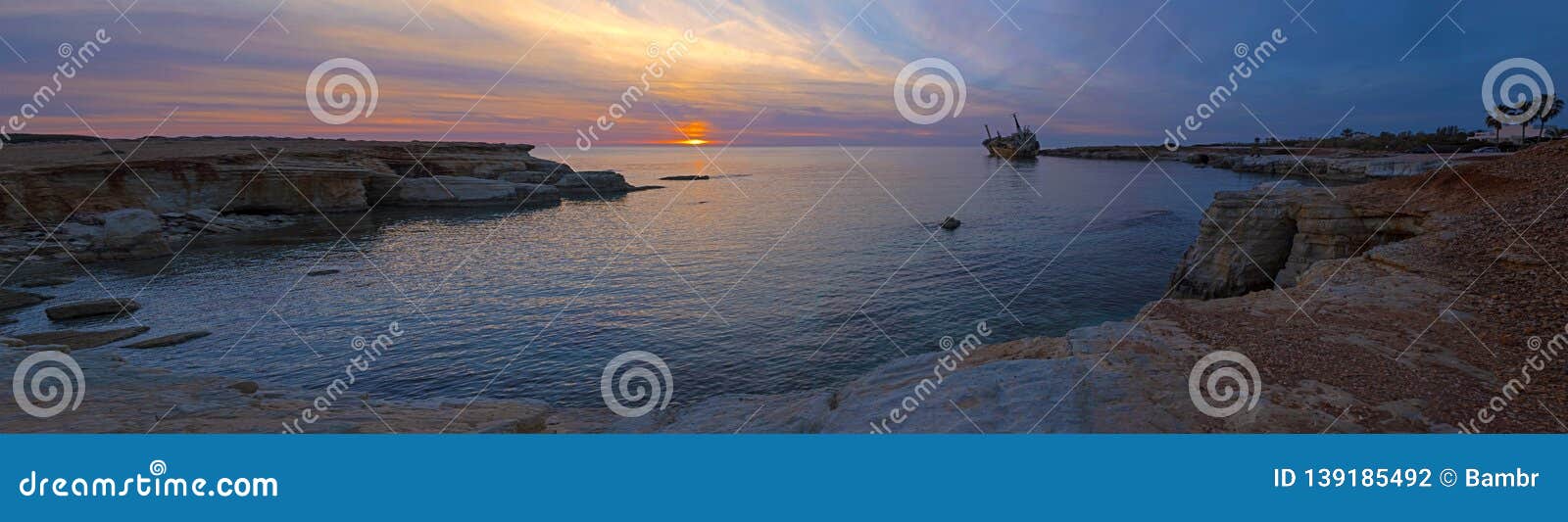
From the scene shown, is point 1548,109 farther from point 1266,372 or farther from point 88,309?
point 88,309

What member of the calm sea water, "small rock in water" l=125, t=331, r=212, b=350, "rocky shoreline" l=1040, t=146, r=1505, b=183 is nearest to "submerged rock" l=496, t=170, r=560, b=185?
the calm sea water

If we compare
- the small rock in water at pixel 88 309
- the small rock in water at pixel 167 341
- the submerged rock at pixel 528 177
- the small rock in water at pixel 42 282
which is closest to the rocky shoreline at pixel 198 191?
the submerged rock at pixel 528 177

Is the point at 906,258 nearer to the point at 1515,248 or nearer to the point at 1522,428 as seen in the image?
the point at 1515,248

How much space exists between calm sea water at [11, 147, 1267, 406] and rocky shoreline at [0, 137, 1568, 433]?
2.56 metres

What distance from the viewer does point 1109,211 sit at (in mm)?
54625

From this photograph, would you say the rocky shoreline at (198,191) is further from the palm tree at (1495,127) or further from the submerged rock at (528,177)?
the palm tree at (1495,127)

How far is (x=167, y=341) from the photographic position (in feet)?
67.1

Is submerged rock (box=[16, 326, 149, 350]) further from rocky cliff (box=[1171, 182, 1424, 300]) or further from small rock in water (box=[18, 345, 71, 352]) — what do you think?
rocky cliff (box=[1171, 182, 1424, 300])

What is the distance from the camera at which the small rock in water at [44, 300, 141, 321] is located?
22.9m

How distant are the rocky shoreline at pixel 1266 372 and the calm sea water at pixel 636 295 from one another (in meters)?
2.56

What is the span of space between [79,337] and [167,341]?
286 centimetres

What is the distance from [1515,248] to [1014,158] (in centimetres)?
17049

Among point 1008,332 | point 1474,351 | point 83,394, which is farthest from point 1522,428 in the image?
point 83,394

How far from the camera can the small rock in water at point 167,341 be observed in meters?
20.0
